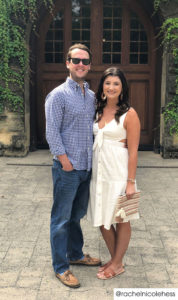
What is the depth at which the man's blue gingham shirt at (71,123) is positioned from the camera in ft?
9.57

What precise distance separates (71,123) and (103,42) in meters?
4.87

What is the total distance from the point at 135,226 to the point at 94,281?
1.17 meters

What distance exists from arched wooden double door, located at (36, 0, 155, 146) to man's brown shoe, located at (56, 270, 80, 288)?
4878 mm

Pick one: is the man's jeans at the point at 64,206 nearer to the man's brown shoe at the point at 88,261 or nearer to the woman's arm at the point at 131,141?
the man's brown shoe at the point at 88,261

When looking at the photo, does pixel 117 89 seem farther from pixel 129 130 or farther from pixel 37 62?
pixel 37 62

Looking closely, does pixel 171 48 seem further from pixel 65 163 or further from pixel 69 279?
pixel 69 279

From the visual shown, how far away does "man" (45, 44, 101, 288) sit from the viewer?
2932 millimetres

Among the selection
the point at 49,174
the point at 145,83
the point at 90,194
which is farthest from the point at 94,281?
the point at 145,83

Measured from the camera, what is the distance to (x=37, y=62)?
754 cm

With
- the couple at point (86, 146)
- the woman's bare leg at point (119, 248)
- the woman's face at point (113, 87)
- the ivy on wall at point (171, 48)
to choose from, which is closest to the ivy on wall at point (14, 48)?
the ivy on wall at point (171, 48)

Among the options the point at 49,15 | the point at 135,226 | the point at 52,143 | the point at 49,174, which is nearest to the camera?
the point at 52,143

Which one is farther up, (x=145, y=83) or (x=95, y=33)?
(x=95, y=33)

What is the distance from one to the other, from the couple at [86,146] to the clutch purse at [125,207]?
0.18ft

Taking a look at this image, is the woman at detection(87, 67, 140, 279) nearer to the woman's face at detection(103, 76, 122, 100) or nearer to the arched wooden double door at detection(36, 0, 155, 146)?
the woman's face at detection(103, 76, 122, 100)
